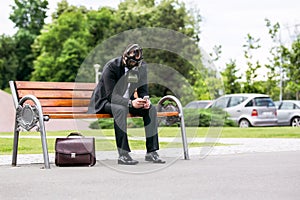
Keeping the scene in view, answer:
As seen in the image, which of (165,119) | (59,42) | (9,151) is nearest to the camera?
(165,119)

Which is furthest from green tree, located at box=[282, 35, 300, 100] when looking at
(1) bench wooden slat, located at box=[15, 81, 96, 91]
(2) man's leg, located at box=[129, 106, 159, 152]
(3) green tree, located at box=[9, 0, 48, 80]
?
(3) green tree, located at box=[9, 0, 48, 80]

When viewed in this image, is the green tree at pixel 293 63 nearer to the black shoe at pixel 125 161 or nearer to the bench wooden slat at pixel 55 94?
the bench wooden slat at pixel 55 94

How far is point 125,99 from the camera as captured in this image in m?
7.20

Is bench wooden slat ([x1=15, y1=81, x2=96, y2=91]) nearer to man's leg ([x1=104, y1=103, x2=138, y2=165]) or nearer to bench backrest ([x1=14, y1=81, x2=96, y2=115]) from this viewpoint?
bench backrest ([x1=14, y1=81, x2=96, y2=115])

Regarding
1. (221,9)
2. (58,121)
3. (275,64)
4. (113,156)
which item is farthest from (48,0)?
(113,156)

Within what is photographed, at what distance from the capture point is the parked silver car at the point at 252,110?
77.2ft

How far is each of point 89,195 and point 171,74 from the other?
5.66 metres

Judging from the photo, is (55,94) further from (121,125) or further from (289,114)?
(289,114)

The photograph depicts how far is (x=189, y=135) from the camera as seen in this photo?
567 inches

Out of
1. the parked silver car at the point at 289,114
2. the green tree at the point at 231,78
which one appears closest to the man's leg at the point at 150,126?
the parked silver car at the point at 289,114

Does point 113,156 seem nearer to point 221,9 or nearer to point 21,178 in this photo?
point 21,178

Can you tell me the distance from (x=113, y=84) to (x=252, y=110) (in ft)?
55.2

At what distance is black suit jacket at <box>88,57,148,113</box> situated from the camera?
23.9ft

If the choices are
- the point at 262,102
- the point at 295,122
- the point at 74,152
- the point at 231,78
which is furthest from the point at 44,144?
the point at 231,78
